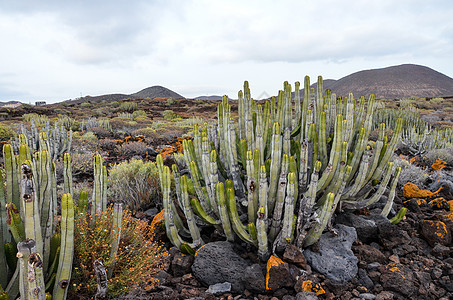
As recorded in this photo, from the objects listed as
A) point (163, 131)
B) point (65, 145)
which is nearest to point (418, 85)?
point (163, 131)

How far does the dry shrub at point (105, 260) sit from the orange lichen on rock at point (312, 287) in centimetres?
135

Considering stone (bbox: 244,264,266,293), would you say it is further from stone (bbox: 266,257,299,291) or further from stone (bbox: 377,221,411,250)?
stone (bbox: 377,221,411,250)

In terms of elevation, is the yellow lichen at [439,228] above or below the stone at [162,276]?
above

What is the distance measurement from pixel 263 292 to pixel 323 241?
926 millimetres

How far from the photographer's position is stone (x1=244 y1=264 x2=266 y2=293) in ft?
8.41

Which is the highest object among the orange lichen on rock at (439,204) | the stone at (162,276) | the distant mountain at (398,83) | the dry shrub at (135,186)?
the distant mountain at (398,83)

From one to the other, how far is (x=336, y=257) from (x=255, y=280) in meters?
0.90

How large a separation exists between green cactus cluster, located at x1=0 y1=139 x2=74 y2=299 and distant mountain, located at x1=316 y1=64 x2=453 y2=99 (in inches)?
2509

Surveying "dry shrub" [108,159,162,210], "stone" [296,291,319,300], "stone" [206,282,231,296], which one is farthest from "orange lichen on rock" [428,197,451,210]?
"dry shrub" [108,159,162,210]

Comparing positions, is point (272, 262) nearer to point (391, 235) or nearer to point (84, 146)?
point (391, 235)

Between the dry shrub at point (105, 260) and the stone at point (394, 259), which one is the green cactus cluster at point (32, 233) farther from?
the stone at point (394, 259)

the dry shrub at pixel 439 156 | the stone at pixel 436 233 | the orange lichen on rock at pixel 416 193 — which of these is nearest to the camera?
the stone at pixel 436 233

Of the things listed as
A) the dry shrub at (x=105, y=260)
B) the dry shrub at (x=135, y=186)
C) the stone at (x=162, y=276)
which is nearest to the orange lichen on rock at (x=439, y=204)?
the stone at (x=162, y=276)

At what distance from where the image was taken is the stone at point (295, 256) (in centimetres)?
270
